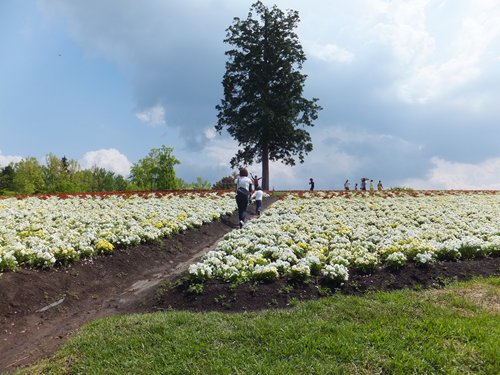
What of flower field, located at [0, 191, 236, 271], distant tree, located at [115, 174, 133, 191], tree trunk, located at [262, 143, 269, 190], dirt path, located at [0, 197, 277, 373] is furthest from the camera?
distant tree, located at [115, 174, 133, 191]

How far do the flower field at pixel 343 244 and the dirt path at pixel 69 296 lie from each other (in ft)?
4.49

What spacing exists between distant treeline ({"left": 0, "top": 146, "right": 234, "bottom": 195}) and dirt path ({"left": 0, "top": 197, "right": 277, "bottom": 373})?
2894cm

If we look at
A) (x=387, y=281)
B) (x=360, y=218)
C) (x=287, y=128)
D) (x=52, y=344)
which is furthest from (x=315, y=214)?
(x=287, y=128)

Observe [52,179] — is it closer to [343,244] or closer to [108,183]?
[108,183]

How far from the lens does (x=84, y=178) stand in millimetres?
57656

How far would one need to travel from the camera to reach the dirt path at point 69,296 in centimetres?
485

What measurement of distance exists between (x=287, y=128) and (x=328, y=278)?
2530cm

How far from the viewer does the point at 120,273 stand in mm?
7402

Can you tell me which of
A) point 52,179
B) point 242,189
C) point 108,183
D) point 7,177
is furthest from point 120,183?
point 242,189

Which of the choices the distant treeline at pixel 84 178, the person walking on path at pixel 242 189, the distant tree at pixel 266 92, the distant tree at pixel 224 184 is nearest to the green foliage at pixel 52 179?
the distant treeline at pixel 84 178

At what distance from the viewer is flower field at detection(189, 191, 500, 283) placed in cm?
625

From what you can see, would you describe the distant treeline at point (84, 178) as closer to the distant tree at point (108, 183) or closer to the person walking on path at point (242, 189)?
the distant tree at point (108, 183)

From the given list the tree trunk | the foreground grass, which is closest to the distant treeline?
the tree trunk

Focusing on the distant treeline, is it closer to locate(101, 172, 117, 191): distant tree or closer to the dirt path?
locate(101, 172, 117, 191): distant tree
